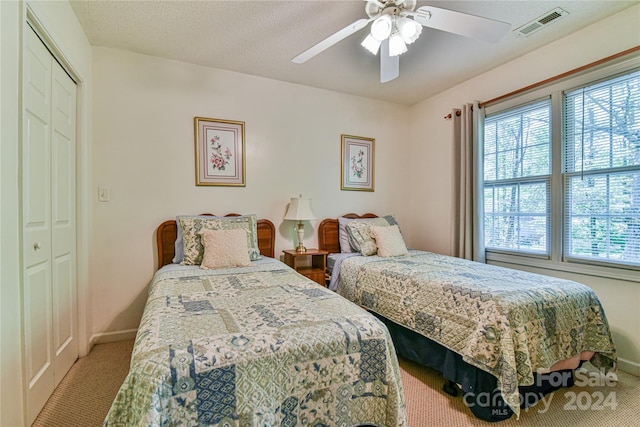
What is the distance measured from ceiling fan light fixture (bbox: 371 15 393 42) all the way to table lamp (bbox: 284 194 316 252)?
1742 millimetres

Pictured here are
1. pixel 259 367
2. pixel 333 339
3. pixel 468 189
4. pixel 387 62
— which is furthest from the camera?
pixel 468 189

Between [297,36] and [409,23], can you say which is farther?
[297,36]

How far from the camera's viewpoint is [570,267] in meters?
2.43

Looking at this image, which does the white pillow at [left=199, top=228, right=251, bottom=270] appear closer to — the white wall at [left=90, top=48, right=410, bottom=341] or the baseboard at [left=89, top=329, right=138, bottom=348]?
the white wall at [left=90, top=48, right=410, bottom=341]

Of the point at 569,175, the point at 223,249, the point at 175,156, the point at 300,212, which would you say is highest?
the point at 175,156

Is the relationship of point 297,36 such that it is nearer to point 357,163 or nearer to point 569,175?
point 357,163

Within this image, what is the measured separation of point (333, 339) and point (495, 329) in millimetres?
990

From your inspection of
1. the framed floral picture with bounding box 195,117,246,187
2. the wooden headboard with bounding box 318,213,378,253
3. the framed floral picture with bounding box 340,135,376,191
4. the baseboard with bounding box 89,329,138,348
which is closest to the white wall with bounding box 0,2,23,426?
the baseboard with bounding box 89,329,138,348

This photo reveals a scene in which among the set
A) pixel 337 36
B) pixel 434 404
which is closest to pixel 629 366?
pixel 434 404

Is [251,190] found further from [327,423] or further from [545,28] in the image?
[545,28]

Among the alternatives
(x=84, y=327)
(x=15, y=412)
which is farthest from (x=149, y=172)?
(x=15, y=412)

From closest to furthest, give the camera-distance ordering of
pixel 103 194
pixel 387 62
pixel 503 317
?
pixel 503 317 → pixel 387 62 → pixel 103 194

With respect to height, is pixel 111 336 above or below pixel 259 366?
below

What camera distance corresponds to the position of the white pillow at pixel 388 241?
9.86ft
